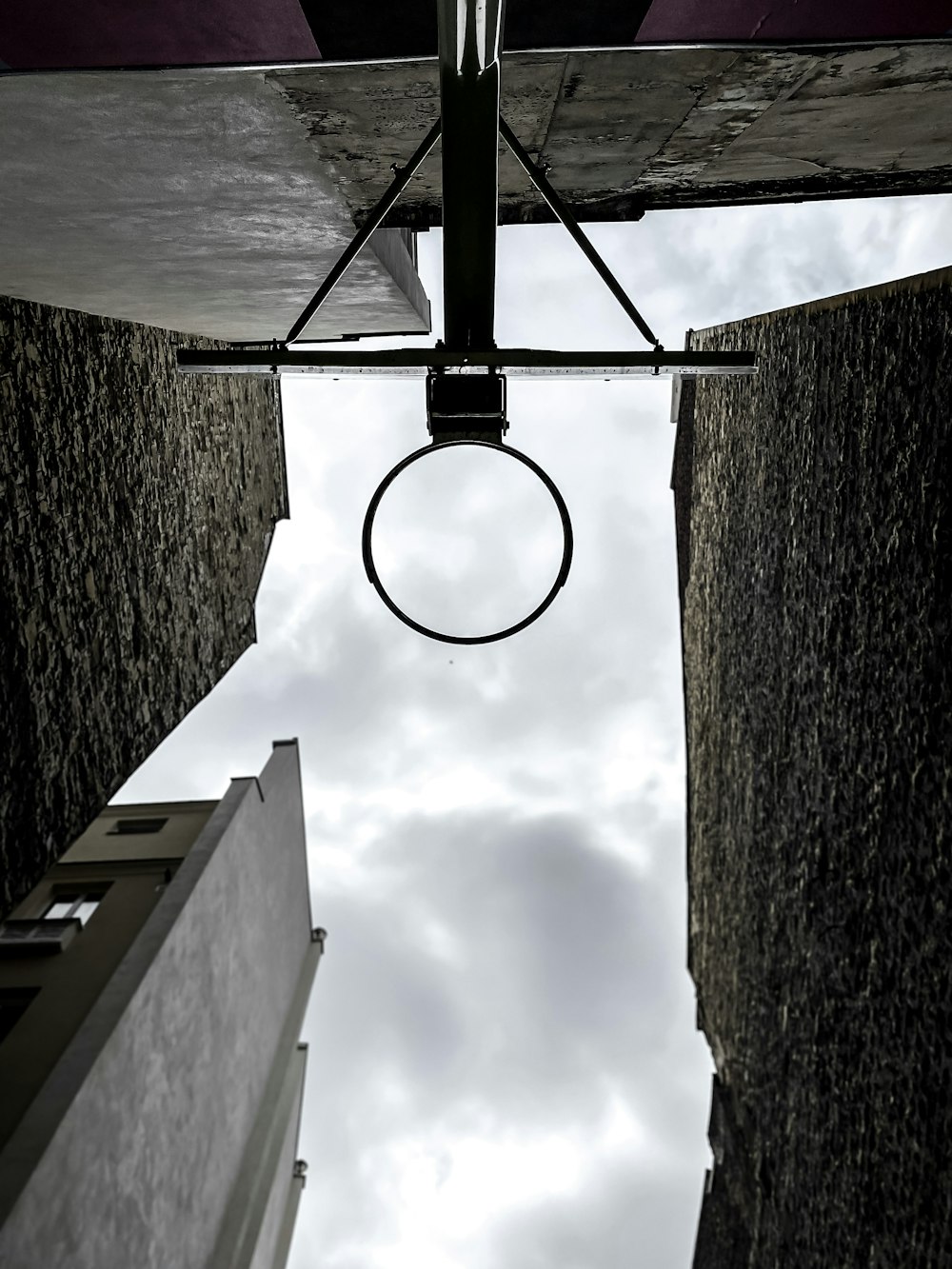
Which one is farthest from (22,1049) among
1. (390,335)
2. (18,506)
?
(390,335)

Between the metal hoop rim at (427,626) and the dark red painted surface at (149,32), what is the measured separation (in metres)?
1.72

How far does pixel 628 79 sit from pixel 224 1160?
12725mm

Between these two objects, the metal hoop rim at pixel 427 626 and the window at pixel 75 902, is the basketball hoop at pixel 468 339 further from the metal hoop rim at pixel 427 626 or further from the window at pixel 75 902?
the window at pixel 75 902

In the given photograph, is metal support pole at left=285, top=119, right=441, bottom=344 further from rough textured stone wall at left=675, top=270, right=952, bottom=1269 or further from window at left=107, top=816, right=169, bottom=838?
window at left=107, top=816, right=169, bottom=838

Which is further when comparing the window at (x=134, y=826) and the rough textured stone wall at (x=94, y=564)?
the window at (x=134, y=826)

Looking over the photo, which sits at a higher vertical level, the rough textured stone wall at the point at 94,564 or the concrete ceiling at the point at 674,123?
the concrete ceiling at the point at 674,123

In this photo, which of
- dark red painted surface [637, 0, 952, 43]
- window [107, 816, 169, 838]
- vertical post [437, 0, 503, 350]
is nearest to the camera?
vertical post [437, 0, 503, 350]

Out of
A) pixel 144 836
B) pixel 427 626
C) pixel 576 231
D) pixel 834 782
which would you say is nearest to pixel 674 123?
pixel 576 231

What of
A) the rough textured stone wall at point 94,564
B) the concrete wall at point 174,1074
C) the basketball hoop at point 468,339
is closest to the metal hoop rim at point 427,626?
the basketball hoop at point 468,339

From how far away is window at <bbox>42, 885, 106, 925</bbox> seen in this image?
12469 millimetres

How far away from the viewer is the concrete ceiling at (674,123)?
3.85 m

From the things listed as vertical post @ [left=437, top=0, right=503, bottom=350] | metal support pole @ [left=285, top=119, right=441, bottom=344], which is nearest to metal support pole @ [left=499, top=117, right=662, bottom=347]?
vertical post @ [left=437, top=0, right=503, bottom=350]

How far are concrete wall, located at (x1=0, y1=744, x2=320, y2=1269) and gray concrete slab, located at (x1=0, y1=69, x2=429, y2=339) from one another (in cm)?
630

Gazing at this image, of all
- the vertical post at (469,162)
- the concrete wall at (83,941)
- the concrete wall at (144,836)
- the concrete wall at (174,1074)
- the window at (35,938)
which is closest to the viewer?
the vertical post at (469,162)
